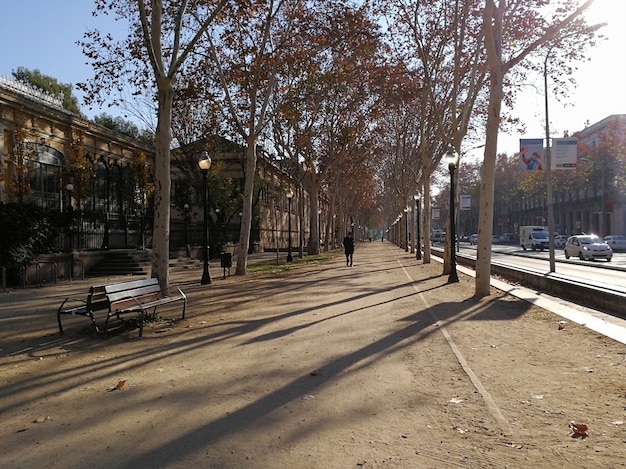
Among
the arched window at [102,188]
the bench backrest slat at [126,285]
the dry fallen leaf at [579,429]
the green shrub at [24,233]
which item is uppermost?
the arched window at [102,188]

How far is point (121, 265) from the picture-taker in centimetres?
2311

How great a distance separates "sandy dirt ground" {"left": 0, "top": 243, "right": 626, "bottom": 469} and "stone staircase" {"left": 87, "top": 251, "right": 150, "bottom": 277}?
12203mm

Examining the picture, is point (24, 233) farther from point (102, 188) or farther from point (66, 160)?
point (102, 188)

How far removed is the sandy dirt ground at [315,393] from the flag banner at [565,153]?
1160 centimetres

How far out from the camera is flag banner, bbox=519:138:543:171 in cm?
2103

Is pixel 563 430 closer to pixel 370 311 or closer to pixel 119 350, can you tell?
pixel 119 350

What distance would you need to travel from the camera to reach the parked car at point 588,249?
29.7 meters

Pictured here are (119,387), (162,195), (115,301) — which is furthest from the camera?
(162,195)

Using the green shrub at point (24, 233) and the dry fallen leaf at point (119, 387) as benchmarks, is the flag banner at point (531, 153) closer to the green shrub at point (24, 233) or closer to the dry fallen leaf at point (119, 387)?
the green shrub at point (24, 233)

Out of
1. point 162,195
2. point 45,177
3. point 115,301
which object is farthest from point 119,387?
point 45,177

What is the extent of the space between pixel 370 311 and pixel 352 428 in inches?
272

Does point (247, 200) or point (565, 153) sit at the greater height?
point (565, 153)

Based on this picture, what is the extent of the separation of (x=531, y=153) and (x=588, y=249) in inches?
488

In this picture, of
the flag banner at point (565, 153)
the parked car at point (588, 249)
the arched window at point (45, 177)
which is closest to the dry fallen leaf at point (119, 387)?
the flag banner at point (565, 153)
